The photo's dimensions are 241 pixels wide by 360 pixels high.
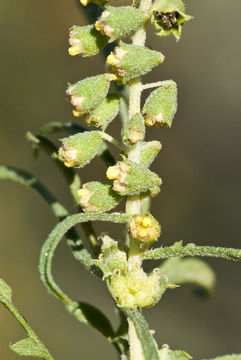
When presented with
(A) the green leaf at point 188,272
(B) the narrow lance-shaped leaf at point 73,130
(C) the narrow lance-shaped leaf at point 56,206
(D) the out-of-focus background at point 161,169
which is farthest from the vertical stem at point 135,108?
(D) the out-of-focus background at point 161,169

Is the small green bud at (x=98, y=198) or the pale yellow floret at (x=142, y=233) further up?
the small green bud at (x=98, y=198)

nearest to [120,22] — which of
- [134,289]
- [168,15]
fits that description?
[168,15]

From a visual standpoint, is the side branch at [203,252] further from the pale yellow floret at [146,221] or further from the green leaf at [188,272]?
the green leaf at [188,272]

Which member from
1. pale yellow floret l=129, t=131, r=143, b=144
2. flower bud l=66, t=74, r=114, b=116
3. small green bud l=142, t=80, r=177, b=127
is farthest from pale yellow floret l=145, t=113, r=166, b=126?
flower bud l=66, t=74, r=114, b=116

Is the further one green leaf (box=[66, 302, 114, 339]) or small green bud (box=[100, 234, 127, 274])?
green leaf (box=[66, 302, 114, 339])

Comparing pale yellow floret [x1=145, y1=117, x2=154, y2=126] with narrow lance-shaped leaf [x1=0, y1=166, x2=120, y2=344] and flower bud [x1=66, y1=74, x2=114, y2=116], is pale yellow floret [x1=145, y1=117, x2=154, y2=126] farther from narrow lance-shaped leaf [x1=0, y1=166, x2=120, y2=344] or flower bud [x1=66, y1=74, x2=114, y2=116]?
narrow lance-shaped leaf [x1=0, y1=166, x2=120, y2=344]

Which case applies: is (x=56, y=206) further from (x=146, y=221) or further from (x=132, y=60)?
(x=132, y=60)

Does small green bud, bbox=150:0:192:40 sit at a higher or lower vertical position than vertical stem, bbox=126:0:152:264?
higher
